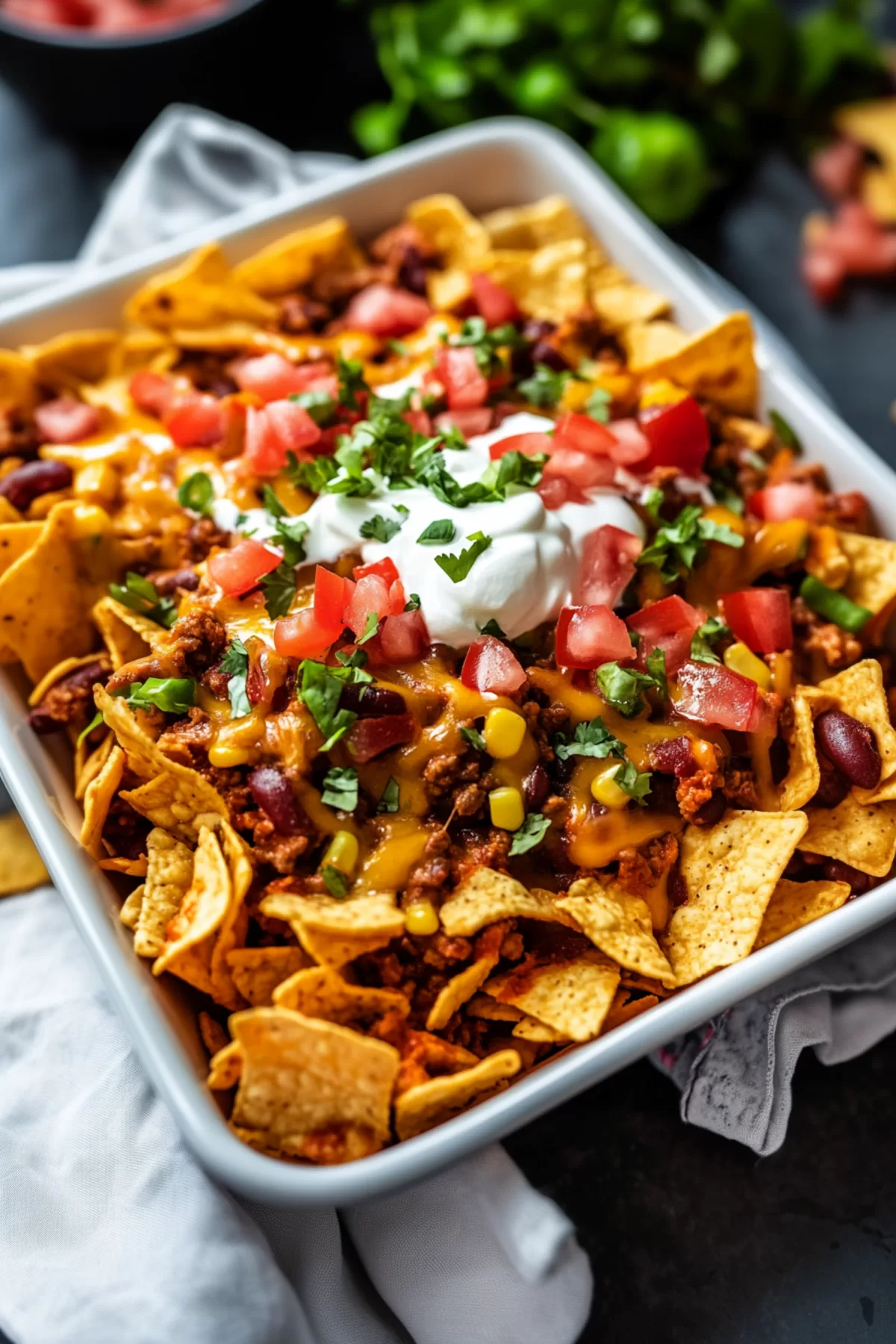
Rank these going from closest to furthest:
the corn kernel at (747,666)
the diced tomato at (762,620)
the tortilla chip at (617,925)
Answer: the tortilla chip at (617,925)
the corn kernel at (747,666)
the diced tomato at (762,620)

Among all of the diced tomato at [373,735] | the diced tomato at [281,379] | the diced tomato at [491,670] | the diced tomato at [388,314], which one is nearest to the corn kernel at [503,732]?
the diced tomato at [491,670]

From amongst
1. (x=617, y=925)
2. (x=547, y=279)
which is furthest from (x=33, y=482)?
(x=617, y=925)

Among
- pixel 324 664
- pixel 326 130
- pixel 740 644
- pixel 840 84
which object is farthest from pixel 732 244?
pixel 324 664

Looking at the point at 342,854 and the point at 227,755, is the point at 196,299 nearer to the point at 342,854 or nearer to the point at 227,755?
the point at 227,755

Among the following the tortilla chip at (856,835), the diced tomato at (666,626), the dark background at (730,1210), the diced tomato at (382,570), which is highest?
the diced tomato at (382,570)

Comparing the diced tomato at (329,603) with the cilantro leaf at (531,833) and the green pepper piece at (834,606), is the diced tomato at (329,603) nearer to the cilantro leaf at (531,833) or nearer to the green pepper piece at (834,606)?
the cilantro leaf at (531,833)

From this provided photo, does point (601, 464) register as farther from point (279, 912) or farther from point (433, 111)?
point (433, 111)
